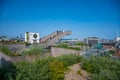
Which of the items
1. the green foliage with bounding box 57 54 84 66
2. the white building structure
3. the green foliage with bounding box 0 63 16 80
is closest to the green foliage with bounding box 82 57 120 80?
the green foliage with bounding box 57 54 84 66

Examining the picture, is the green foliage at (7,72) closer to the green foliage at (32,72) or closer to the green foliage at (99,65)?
the green foliage at (32,72)

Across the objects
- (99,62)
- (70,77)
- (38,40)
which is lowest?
(70,77)

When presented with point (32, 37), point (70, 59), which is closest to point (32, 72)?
point (70, 59)

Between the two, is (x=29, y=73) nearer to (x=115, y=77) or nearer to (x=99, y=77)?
(x=99, y=77)

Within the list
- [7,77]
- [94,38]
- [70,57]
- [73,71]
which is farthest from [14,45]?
[94,38]

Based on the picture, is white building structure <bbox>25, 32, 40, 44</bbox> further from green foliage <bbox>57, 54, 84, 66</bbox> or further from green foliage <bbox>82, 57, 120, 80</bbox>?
green foliage <bbox>82, 57, 120, 80</bbox>

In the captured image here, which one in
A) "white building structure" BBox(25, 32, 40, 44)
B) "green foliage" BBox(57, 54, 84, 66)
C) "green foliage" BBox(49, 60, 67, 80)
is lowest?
"green foliage" BBox(49, 60, 67, 80)

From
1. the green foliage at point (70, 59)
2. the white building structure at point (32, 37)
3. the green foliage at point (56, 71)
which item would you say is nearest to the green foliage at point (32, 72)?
the green foliage at point (56, 71)

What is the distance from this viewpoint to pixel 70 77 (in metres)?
7.70

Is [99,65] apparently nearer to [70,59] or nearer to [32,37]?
[70,59]

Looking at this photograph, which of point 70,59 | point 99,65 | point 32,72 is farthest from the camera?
point 70,59

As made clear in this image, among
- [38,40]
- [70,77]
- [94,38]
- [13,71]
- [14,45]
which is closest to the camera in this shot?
[13,71]

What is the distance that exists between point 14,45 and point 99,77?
32.8ft

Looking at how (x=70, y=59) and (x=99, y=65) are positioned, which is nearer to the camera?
(x=99, y=65)
